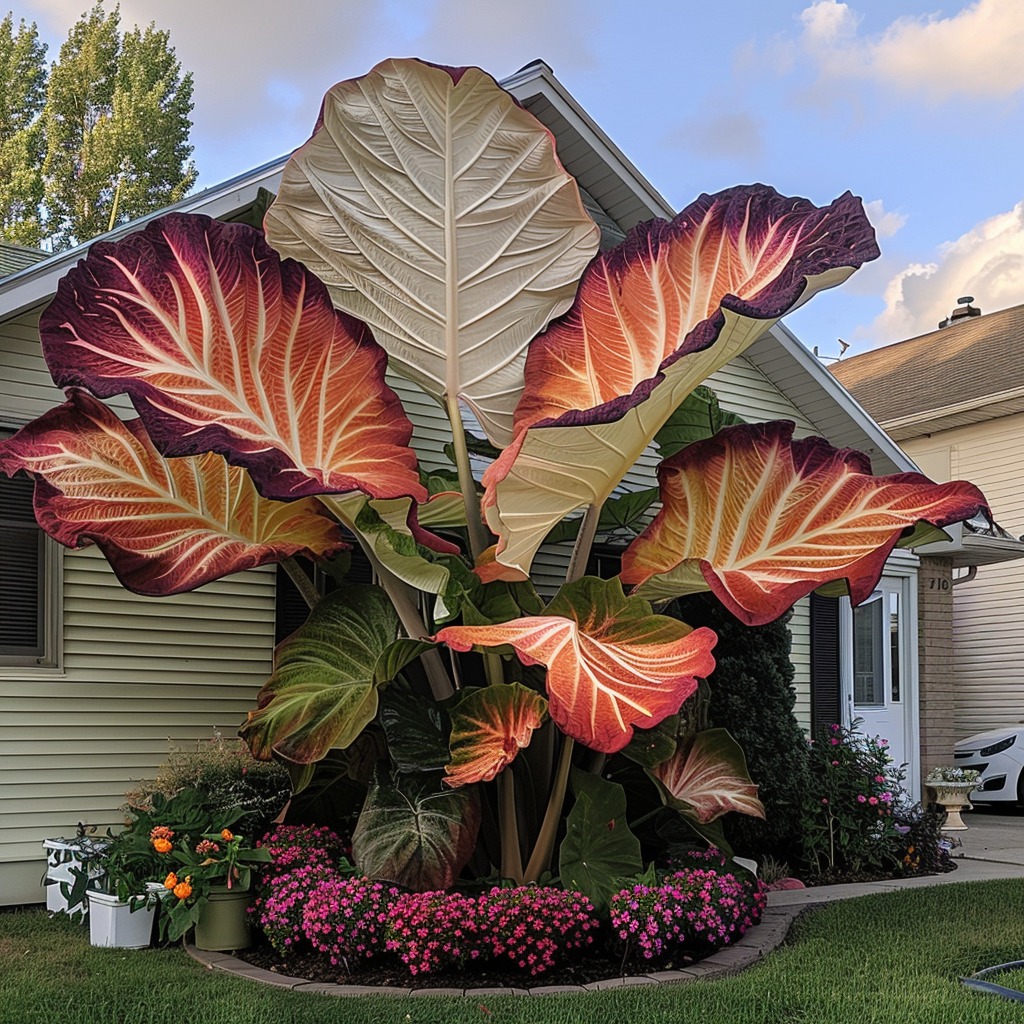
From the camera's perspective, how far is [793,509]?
5961mm

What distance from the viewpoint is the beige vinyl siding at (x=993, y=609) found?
15.7m

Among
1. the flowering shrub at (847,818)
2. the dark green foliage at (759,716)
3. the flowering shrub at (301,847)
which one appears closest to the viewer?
the flowering shrub at (301,847)

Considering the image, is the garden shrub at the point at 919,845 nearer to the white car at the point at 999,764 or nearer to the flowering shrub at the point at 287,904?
the flowering shrub at the point at 287,904

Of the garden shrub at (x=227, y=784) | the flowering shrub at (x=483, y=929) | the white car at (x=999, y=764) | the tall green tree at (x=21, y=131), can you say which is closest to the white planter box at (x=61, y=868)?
the garden shrub at (x=227, y=784)

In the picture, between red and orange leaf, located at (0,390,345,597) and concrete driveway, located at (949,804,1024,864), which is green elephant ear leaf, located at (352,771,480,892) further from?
concrete driveway, located at (949,804,1024,864)

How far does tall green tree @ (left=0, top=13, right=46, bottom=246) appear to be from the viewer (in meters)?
23.1

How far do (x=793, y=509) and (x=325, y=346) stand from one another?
2.40 m

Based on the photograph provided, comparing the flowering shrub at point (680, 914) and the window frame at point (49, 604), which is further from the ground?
the window frame at point (49, 604)

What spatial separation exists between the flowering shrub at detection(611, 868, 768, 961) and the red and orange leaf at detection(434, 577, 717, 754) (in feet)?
3.31

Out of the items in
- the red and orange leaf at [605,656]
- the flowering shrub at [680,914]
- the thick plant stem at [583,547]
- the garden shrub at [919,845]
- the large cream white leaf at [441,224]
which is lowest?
the garden shrub at [919,845]

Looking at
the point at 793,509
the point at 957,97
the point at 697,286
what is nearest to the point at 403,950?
the point at 793,509

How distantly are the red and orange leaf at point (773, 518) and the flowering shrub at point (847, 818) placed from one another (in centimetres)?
322

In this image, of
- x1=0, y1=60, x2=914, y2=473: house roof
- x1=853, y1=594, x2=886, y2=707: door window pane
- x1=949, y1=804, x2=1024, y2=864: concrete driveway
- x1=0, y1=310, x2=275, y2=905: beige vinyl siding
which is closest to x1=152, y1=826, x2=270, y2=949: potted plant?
x1=0, y1=310, x2=275, y2=905: beige vinyl siding

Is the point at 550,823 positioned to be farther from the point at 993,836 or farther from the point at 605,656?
the point at 993,836
